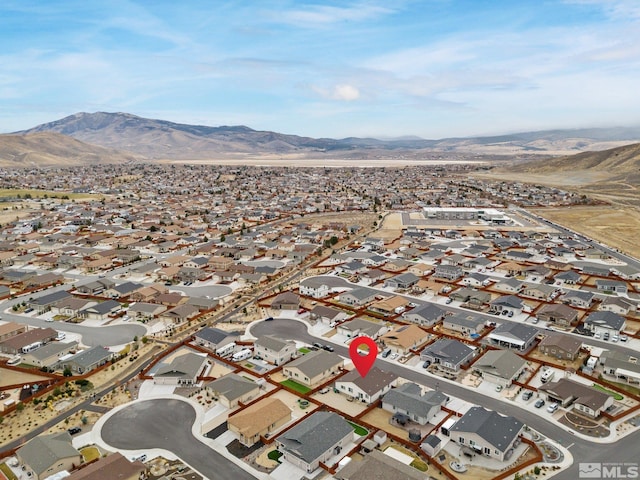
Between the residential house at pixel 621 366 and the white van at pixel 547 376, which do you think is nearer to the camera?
the residential house at pixel 621 366

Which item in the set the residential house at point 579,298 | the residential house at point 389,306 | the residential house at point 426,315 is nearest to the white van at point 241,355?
the residential house at point 389,306

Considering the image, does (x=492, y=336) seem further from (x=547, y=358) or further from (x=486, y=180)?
(x=486, y=180)

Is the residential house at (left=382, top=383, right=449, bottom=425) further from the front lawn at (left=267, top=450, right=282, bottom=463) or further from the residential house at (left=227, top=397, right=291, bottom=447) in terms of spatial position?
the front lawn at (left=267, top=450, right=282, bottom=463)

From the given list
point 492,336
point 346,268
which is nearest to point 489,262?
point 346,268

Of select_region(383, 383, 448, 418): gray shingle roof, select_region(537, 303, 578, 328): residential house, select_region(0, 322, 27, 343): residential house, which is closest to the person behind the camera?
select_region(383, 383, 448, 418): gray shingle roof

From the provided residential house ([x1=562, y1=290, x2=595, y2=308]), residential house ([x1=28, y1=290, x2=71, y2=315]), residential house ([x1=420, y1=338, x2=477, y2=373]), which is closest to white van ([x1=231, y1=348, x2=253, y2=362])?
residential house ([x1=420, y1=338, x2=477, y2=373])

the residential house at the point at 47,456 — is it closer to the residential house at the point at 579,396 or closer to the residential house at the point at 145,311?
the residential house at the point at 145,311
